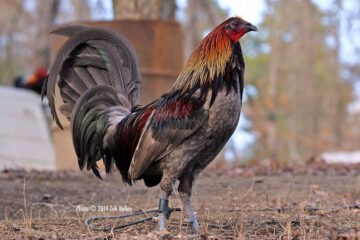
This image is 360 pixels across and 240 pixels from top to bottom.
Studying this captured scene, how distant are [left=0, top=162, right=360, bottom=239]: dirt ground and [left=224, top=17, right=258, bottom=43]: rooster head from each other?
150 centimetres

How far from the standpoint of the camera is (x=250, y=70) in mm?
40688

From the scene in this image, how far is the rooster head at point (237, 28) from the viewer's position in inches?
205

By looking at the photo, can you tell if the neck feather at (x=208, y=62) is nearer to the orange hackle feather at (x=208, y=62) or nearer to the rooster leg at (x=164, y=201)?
the orange hackle feather at (x=208, y=62)

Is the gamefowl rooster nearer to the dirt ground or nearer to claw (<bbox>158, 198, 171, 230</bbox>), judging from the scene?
claw (<bbox>158, 198, 171, 230</bbox>)

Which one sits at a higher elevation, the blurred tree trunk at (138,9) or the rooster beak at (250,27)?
the blurred tree trunk at (138,9)

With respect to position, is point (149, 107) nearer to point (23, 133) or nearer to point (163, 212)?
point (163, 212)

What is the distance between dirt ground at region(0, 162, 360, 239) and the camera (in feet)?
17.0

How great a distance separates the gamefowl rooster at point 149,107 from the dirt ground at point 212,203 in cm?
49

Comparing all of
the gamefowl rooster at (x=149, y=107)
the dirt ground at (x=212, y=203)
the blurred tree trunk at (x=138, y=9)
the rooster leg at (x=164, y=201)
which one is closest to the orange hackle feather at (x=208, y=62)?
the gamefowl rooster at (x=149, y=107)

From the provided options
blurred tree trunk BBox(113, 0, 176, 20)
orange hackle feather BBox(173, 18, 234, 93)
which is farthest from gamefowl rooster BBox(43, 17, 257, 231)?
blurred tree trunk BBox(113, 0, 176, 20)

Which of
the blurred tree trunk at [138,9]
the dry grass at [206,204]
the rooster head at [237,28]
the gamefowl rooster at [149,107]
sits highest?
the blurred tree trunk at [138,9]

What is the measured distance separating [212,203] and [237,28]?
2662 mm

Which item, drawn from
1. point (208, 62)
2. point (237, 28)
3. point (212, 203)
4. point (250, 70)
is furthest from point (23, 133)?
point (250, 70)

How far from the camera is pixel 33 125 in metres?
14.6
